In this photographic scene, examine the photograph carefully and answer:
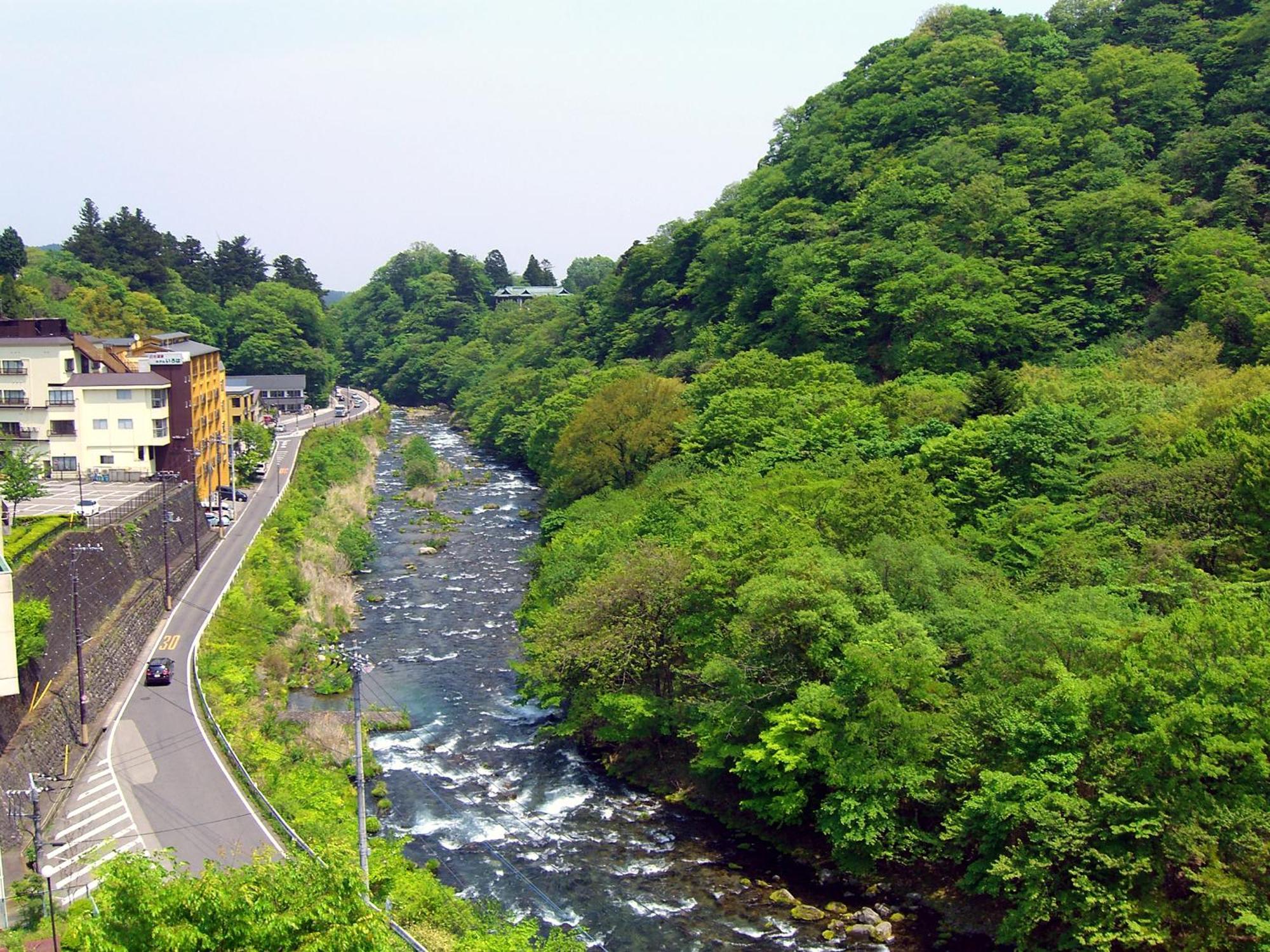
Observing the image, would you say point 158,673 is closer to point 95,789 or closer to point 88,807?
point 95,789

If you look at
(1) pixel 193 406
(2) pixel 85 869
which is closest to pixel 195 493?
(1) pixel 193 406

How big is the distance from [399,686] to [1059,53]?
7128cm

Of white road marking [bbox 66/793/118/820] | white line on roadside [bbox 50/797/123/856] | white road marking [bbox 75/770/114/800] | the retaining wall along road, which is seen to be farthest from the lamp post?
white line on roadside [bbox 50/797/123/856]

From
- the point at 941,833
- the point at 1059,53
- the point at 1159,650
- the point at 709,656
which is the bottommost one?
the point at 941,833

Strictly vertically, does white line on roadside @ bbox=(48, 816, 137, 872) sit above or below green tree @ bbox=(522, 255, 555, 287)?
below

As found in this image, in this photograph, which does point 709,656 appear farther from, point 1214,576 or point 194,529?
point 194,529

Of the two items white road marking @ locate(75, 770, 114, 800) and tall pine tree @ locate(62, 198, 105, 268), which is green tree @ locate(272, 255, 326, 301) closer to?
tall pine tree @ locate(62, 198, 105, 268)

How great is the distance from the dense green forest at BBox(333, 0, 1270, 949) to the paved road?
10974 mm

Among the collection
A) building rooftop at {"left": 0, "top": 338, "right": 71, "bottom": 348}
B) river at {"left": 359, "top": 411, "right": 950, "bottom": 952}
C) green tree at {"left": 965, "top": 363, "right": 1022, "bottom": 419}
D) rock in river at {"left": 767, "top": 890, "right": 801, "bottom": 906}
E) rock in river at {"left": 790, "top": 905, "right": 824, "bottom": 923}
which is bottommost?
rock in river at {"left": 790, "top": 905, "right": 824, "bottom": 923}

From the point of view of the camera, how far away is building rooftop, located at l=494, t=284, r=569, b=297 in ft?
513

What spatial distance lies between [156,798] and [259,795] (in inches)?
102

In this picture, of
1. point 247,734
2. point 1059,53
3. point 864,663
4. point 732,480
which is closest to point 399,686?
point 247,734

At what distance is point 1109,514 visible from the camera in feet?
110

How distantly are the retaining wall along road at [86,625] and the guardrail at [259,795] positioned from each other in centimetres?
251
